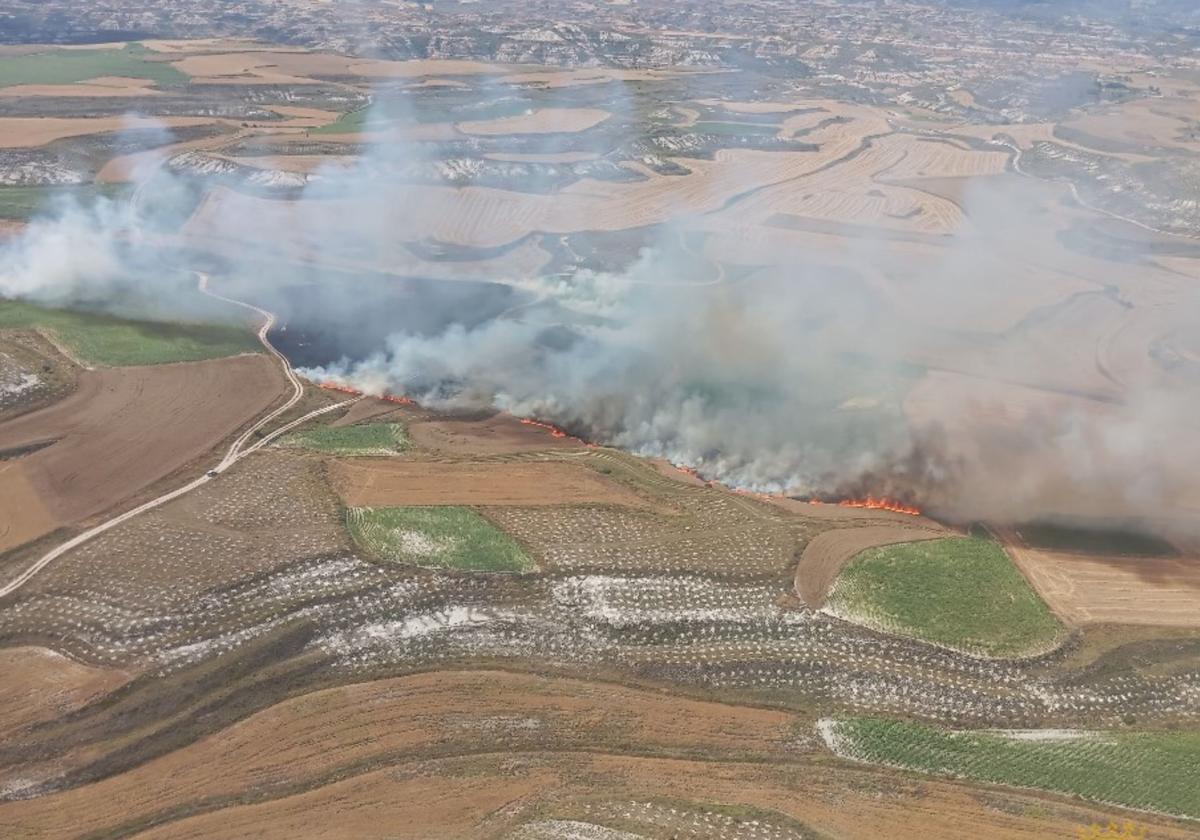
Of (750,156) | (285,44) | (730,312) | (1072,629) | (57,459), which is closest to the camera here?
(1072,629)

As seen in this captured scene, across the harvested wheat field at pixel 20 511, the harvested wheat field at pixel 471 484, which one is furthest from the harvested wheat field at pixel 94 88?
the harvested wheat field at pixel 471 484

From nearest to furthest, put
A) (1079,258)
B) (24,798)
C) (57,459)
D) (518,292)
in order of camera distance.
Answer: (24,798) < (57,459) < (518,292) < (1079,258)

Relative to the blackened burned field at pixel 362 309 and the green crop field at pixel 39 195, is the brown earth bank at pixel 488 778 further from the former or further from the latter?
the green crop field at pixel 39 195

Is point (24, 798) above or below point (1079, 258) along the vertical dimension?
below

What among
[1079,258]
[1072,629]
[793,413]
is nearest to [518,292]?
Answer: [793,413]

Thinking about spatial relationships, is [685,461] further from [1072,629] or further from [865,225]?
[865,225]

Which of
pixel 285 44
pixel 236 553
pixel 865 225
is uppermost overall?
pixel 285 44

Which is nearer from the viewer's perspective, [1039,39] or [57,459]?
[57,459]
